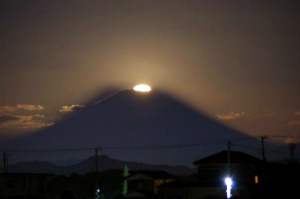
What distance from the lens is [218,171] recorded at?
56094 mm

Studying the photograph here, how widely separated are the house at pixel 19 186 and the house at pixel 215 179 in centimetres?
1580

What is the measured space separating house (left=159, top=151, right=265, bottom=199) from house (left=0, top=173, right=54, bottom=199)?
51.8 feet

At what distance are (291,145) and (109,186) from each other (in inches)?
1369

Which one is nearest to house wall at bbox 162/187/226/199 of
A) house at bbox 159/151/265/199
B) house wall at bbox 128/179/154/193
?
house at bbox 159/151/265/199

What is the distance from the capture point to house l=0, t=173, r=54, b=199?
52.1m

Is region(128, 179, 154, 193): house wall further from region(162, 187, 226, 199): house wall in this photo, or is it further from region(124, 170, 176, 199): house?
region(162, 187, 226, 199): house wall

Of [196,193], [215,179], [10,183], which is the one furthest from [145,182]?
[10,183]

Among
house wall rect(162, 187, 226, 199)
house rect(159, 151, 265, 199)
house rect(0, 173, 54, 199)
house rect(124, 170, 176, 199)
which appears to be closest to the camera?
house rect(0, 173, 54, 199)

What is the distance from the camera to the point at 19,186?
173 ft

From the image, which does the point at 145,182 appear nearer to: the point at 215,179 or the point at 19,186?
the point at 215,179

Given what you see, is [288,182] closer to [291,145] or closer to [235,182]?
[235,182]

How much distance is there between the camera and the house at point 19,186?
52.1 m

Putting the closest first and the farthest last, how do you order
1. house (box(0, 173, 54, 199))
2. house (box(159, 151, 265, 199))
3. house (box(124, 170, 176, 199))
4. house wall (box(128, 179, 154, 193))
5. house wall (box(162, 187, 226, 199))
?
house (box(0, 173, 54, 199)) < house wall (box(162, 187, 226, 199)) < house (box(159, 151, 265, 199)) < house (box(124, 170, 176, 199)) < house wall (box(128, 179, 154, 193))

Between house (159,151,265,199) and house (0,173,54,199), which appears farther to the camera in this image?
house (159,151,265,199)
